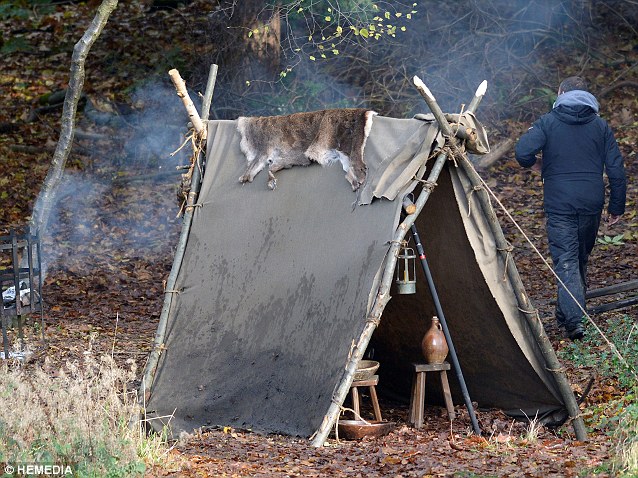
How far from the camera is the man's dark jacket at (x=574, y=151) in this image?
25.1ft

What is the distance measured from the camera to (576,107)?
764 cm

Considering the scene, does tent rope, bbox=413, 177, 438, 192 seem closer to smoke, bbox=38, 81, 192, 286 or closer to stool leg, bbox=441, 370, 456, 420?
stool leg, bbox=441, 370, 456, 420

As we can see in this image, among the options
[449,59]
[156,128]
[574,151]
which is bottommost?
[574,151]

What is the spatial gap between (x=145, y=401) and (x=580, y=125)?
412 centimetres

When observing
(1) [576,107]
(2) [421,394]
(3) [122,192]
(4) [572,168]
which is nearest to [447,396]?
(2) [421,394]

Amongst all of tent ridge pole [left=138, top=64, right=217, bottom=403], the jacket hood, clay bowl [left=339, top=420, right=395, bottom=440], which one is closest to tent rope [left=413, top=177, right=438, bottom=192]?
clay bowl [left=339, top=420, right=395, bottom=440]

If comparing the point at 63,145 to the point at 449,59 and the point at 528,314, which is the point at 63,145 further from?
the point at 449,59

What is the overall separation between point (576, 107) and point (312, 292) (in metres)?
2.94

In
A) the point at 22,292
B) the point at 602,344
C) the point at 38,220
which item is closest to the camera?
the point at 602,344

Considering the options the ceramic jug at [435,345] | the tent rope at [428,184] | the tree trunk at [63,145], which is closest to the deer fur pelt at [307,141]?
the tent rope at [428,184]

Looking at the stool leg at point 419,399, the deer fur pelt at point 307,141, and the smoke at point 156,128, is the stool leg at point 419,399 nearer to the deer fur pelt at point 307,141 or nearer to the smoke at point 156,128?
the deer fur pelt at point 307,141

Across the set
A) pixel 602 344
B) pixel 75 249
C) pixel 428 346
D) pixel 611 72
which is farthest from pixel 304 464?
pixel 611 72

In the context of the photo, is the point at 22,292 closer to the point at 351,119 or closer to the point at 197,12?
the point at 351,119

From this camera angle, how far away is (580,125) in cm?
767
